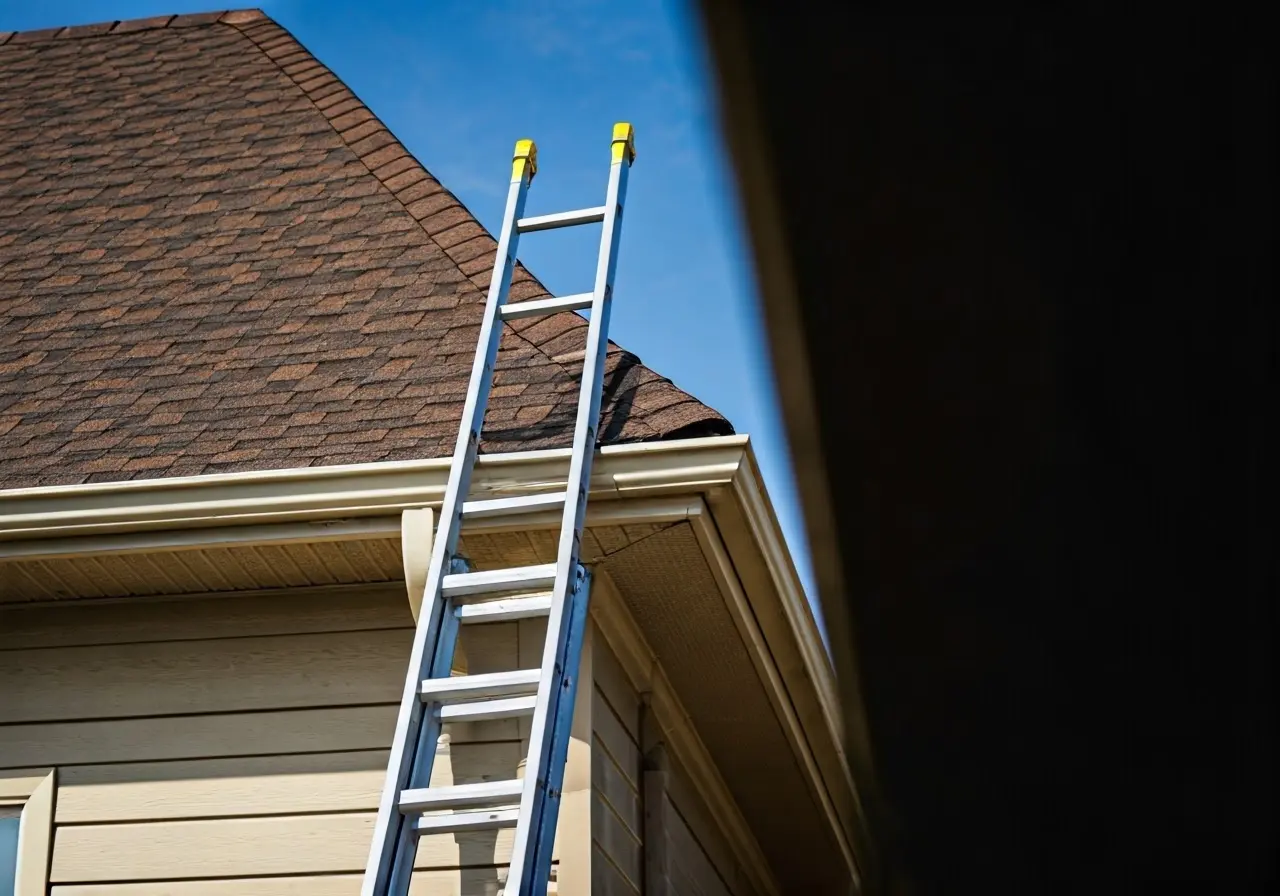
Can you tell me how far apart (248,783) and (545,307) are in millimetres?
1607

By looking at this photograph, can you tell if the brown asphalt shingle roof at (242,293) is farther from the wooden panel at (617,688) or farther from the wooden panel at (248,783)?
the wooden panel at (248,783)

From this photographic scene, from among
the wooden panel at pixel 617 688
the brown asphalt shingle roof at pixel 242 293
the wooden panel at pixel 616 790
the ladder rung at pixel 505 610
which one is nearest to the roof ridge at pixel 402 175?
the brown asphalt shingle roof at pixel 242 293

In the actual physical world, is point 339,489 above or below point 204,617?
above

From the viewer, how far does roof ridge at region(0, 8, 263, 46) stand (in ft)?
24.3

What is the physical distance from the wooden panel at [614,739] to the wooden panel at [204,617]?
59 cm

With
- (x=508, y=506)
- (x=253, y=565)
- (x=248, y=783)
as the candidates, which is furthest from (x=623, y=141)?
(x=248, y=783)

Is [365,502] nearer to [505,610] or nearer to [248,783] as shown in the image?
[505,610]

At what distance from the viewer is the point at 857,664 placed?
566 millimetres

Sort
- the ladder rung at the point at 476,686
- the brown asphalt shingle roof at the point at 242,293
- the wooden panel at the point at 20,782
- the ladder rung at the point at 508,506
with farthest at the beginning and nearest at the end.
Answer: the brown asphalt shingle roof at the point at 242,293, the wooden panel at the point at 20,782, the ladder rung at the point at 508,506, the ladder rung at the point at 476,686

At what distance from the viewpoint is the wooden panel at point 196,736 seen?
12.9 ft

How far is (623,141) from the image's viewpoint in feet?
15.0

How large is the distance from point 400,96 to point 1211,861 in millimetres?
7455

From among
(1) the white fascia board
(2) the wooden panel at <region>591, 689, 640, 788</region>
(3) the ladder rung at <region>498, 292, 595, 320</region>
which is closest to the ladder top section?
(3) the ladder rung at <region>498, 292, 595, 320</region>

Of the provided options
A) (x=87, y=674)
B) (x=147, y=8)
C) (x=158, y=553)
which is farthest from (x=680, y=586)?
(x=147, y=8)
